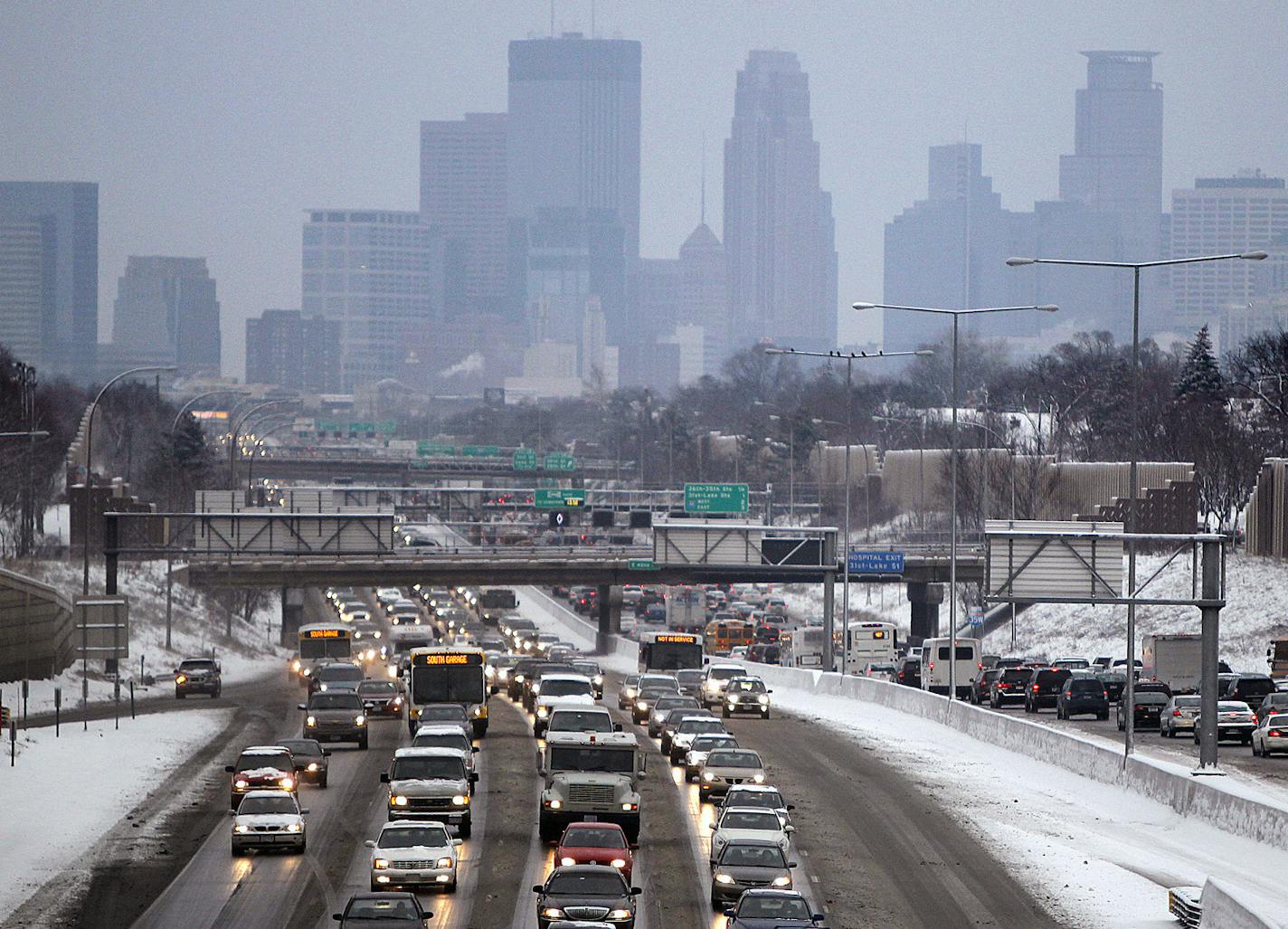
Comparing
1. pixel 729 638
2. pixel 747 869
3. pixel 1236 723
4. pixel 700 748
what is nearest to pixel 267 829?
pixel 747 869

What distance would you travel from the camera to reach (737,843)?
102 feet

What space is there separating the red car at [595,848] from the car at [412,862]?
1.66m

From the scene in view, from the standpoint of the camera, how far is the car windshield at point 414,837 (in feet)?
103

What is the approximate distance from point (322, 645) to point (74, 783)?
1472 inches

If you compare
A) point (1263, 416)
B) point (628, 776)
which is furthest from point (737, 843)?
point (1263, 416)

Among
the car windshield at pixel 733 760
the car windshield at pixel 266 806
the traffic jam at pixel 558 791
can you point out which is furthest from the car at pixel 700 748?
the car windshield at pixel 266 806

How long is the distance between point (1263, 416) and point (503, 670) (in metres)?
59.5

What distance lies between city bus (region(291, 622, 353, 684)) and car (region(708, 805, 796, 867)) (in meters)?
49.1

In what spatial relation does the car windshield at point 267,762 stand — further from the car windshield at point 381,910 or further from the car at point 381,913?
the car windshield at point 381,910

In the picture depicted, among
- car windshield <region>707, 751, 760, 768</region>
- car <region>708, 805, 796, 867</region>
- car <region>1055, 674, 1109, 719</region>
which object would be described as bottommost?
car <region>1055, 674, 1109, 719</region>

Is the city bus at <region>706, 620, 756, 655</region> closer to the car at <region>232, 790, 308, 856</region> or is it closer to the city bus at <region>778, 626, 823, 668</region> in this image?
the city bus at <region>778, 626, 823, 668</region>

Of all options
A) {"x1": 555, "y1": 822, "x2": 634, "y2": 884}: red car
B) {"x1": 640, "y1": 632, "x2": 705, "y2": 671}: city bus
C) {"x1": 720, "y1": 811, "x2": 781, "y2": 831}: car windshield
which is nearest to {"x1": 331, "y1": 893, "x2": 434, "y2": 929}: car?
{"x1": 555, "y1": 822, "x2": 634, "y2": 884}: red car

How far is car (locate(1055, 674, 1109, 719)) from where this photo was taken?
63.3 m

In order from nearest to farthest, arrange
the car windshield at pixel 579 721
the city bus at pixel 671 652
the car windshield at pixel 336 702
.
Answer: the car windshield at pixel 579 721 < the car windshield at pixel 336 702 < the city bus at pixel 671 652
